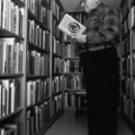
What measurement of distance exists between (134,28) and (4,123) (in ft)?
5.99

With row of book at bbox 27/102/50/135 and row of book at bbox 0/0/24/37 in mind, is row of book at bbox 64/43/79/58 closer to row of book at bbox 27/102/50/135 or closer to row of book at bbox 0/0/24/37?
row of book at bbox 27/102/50/135

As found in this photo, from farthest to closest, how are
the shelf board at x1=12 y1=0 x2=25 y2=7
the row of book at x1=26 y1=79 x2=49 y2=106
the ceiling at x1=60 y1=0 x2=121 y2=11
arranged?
1. the ceiling at x1=60 y1=0 x2=121 y2=11
2. the row of book at x1=26 y1=79 x2=49 y2=106
3. the shelf board at x1=12 y1=0 x2=25 y2=7

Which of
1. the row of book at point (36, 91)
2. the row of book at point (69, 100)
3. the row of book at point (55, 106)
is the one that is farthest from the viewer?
the row of book at point (69, 100)

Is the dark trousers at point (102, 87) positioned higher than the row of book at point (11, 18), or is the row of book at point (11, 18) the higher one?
the row of book at point (11, 18)

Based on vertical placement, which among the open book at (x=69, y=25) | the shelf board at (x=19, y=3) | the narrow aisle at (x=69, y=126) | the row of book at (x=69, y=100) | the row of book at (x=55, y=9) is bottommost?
the narrow aisle at (x=69, y=126)

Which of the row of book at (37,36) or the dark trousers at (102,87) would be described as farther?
the row of book at (37,36)

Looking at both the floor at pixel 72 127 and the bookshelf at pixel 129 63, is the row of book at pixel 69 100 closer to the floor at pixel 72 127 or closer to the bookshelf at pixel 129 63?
the floor at pixel 72 127

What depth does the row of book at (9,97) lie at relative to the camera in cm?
147

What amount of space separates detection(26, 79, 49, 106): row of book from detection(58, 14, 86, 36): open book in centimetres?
64

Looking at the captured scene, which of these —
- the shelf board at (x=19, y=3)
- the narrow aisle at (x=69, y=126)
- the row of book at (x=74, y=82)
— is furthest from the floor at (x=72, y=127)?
the shelf board at (x=19, y=3)

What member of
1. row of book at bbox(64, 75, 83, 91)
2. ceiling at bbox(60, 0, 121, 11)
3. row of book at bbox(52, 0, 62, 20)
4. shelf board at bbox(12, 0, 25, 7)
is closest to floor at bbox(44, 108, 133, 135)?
row of book at bbox(64, 75, 83, 91)

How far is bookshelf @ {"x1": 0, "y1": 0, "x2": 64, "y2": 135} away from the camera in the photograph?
5.05 feet

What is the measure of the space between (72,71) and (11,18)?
2661mm

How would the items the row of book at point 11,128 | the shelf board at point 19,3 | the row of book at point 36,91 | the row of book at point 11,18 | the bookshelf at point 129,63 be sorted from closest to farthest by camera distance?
the row of book at point 11,18, the row of book at point 11,128, the shelf board at point 19,3, the row of book at point 36,91, the bookshelf at point 129,63
